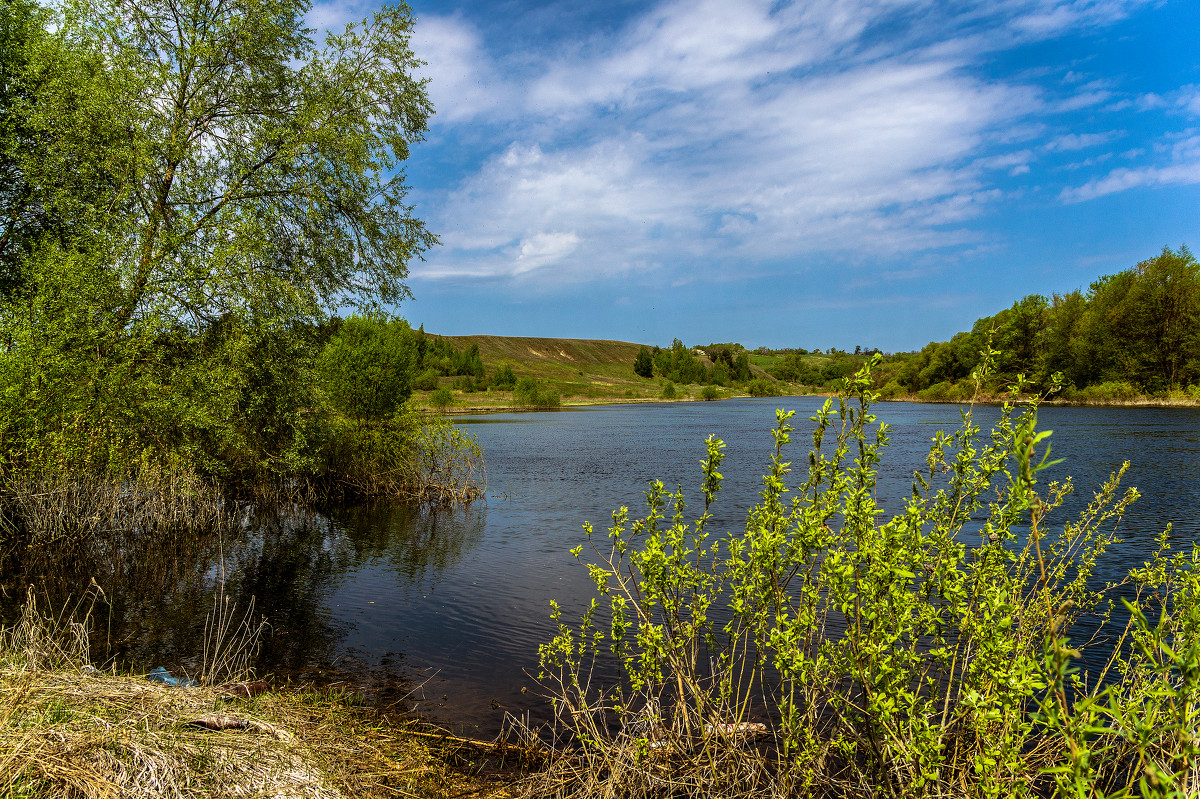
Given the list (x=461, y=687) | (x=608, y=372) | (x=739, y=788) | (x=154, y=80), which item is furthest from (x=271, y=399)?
(x=608, y=372)

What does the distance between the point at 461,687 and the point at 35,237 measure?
18091 millimetres

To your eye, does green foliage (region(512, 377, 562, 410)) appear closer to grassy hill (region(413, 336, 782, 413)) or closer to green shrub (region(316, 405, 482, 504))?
grassy hill (region(413, 336, 782, 413))

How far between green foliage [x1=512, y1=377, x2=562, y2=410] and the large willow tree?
8272 cm

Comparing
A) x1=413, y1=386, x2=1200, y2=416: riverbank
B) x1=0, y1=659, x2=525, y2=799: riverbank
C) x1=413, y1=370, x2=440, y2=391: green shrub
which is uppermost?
x1=413, y1=370, x2=440, y2=391: green shrub

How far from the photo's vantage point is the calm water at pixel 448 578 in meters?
9.75

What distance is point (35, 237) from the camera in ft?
58.3

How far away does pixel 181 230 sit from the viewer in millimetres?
15922

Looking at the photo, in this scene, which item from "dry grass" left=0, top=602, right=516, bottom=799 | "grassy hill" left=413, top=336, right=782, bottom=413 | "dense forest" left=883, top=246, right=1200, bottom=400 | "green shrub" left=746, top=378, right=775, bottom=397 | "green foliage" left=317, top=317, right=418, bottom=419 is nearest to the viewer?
"dry grass" left=0, top=602, right=516, bottom=799

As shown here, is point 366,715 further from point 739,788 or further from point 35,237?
point 35,237

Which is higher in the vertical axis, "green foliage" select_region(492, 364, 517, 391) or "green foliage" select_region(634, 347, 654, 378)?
"green foliage" select_region(634, 347, 654, 378)

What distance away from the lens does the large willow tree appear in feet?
46.2

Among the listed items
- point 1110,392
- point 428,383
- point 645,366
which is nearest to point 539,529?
point 1110,392

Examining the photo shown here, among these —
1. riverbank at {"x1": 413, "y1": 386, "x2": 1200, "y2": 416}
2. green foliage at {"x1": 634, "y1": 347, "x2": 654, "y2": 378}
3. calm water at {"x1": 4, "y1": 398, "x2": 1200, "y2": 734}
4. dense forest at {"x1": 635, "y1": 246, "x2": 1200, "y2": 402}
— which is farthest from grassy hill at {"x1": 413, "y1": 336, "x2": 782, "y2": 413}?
calm water at {"x1": 4, "y1": 398, "x2": 1200, "y2": 734}

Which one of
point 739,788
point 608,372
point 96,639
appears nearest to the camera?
point 739,788
